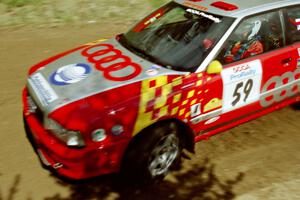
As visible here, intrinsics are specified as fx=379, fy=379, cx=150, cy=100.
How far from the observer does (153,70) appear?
4.08 metres

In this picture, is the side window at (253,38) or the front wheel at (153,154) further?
the side window at (253,38)

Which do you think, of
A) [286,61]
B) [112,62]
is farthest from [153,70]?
[286,61]

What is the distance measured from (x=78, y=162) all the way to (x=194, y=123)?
1340 mm

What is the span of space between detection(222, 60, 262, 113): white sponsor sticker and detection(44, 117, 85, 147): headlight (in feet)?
5.59

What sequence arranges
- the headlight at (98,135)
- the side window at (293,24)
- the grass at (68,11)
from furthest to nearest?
the grass at (68,11) < the side window at (293,24) < the headlight at (98,135)

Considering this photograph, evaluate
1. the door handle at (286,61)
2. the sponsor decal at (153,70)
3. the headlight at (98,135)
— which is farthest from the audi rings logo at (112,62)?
the door handle at (286,61)

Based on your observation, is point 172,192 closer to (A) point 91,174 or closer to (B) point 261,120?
(A) point 91,174

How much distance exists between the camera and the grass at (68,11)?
931cm

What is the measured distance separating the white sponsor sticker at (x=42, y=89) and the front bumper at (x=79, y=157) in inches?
11.0

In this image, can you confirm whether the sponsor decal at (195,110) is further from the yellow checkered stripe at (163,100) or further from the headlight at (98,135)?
the headlight at (98,135)

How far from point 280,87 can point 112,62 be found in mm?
2140

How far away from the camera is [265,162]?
4.58 metres

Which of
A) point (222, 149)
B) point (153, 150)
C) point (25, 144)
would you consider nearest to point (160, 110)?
point (153, 150)

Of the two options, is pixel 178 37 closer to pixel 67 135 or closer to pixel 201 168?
pixel 201 168
